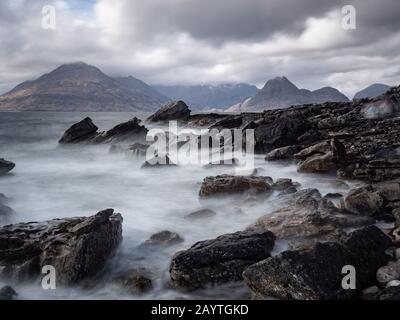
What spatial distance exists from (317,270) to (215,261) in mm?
2859

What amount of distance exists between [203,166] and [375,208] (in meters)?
15.4

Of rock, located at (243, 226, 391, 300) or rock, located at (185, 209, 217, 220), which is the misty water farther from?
rock, located at (243, 226, 391, 300)

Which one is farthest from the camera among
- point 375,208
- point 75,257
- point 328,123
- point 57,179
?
point 328,123

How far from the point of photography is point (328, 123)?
3098 cm

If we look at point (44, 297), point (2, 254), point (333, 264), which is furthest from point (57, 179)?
point (333, 264)

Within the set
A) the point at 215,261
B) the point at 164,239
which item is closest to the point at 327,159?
the point at 164,239

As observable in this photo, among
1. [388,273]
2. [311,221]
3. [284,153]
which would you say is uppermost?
[284,153]

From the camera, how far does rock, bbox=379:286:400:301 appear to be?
8.27 m

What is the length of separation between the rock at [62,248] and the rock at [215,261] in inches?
107

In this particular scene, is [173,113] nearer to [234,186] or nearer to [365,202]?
[234,186]

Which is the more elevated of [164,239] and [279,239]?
[279,239]

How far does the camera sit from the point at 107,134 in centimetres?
4456

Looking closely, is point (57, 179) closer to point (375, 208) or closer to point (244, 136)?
point (244, 136)

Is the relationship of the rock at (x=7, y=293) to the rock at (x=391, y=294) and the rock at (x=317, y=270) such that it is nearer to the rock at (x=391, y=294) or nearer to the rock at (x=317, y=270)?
the rock at (x=317, y=270)
